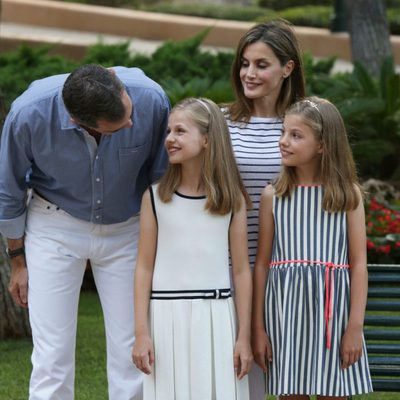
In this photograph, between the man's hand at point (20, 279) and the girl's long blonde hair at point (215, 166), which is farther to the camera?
the man's hand at point (20, 279)

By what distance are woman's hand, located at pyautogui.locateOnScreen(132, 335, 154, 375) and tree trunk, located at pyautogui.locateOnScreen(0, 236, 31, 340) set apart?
9.27 feet

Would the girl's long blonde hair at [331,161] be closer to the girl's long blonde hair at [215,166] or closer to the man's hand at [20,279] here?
the girl's long blonde hair at [215,166]

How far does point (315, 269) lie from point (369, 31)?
9.63 m

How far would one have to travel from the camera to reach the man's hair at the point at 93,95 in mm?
3840

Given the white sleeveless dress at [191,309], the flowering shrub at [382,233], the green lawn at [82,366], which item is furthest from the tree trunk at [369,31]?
the white sleeveless dress at [191,309]

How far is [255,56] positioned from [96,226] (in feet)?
3.08

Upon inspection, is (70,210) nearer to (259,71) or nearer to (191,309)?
(191,309)

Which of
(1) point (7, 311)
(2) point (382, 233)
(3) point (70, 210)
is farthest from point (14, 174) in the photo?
(2) point (382, 233)

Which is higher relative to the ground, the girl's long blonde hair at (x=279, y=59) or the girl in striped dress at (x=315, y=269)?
the girl's long blonde hair at (x=279, y=59)

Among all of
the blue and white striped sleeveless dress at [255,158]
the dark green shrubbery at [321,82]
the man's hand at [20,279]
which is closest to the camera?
the blue and white striped sleeveless dress at [255,158]

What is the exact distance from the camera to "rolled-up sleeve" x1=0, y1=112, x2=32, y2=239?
4.21 m

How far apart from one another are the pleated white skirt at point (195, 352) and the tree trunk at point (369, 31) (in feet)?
31.5

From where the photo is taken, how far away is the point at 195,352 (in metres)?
4.02

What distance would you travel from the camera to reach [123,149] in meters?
4.25
